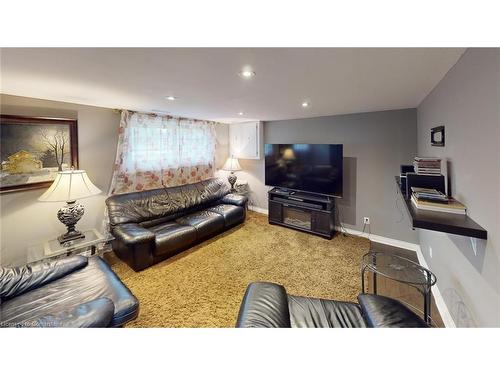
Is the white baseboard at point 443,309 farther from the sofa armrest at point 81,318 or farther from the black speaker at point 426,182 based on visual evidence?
the sofa armrest at point 81,318

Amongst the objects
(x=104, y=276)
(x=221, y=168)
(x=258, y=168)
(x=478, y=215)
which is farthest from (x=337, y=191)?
(x=104, y=276)

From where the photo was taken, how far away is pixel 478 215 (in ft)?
3.67

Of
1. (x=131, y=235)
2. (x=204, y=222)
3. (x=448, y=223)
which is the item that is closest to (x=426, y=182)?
(x=448, y=223)

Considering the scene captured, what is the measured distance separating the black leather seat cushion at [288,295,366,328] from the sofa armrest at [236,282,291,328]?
0.54 feet

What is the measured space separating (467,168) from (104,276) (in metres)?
2.71

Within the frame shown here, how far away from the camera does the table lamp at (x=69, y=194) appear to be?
88.4 inches

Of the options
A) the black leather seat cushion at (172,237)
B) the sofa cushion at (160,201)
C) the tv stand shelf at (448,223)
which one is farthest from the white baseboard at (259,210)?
the tv stand shelf at (448,223)

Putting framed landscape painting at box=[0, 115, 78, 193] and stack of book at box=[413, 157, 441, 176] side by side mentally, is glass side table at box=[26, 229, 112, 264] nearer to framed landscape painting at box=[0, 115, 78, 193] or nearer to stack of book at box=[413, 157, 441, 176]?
framed landscape painting at box=[0, 115, 78, 193]

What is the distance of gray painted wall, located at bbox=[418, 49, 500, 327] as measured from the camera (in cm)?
98

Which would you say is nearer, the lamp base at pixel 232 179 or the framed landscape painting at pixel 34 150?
the framed landscape painting at pixel 34 150

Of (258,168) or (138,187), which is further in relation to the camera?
(258,168)

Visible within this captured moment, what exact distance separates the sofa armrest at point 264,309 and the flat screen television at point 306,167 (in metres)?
2.48

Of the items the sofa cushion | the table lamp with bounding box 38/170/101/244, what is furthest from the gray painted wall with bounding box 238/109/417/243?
the table lamp with bounding box 38/170/101/244
